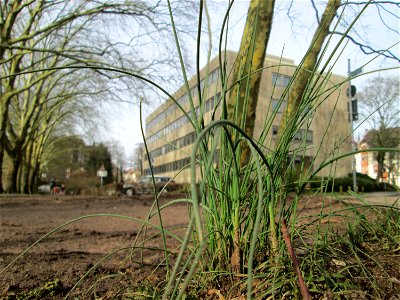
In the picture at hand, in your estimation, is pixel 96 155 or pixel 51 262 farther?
pixel 96 155

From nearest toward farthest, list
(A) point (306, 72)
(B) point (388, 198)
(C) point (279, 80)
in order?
1. (C) point (279, 80)
2. (A) point (306, 72)
3. (B) point (388, 198)

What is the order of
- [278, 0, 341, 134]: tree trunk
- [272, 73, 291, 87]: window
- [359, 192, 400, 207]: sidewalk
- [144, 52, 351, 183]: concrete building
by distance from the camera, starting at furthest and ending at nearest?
[359, 192, 400, 207]: sidewalk, [272, 73, 291, 87]: window, [144, 52, 351, 183]: concrete building, [278, 0, 341, 134]: tree trunk

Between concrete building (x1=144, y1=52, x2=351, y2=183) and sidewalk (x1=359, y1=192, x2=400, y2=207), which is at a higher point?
concrete building (x1=144, y1=52, x2=351, y2=183)

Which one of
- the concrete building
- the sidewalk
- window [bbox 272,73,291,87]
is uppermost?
window [bbox 272,73,291,87]

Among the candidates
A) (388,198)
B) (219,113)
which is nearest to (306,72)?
(219,113)

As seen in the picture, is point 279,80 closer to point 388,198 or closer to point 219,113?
point 219,113

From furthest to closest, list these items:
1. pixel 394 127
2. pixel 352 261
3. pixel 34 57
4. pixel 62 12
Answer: pixel 394 127, pixel 34 57, pixel 62 12, pixel 352 261

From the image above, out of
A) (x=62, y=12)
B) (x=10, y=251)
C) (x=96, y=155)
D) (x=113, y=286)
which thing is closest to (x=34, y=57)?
(x=62, y=12)

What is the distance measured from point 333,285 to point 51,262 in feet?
5.96

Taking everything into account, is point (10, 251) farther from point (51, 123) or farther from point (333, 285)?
point (51, 123)

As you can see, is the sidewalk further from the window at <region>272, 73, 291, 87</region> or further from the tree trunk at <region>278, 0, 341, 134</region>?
the window at <region>272, 73, 291, 87</region>

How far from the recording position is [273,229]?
3.94 ft

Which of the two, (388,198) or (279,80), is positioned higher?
(279,80)

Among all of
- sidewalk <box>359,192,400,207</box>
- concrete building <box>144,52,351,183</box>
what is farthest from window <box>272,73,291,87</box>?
sidewalk <box>359,192,400,207</box>
